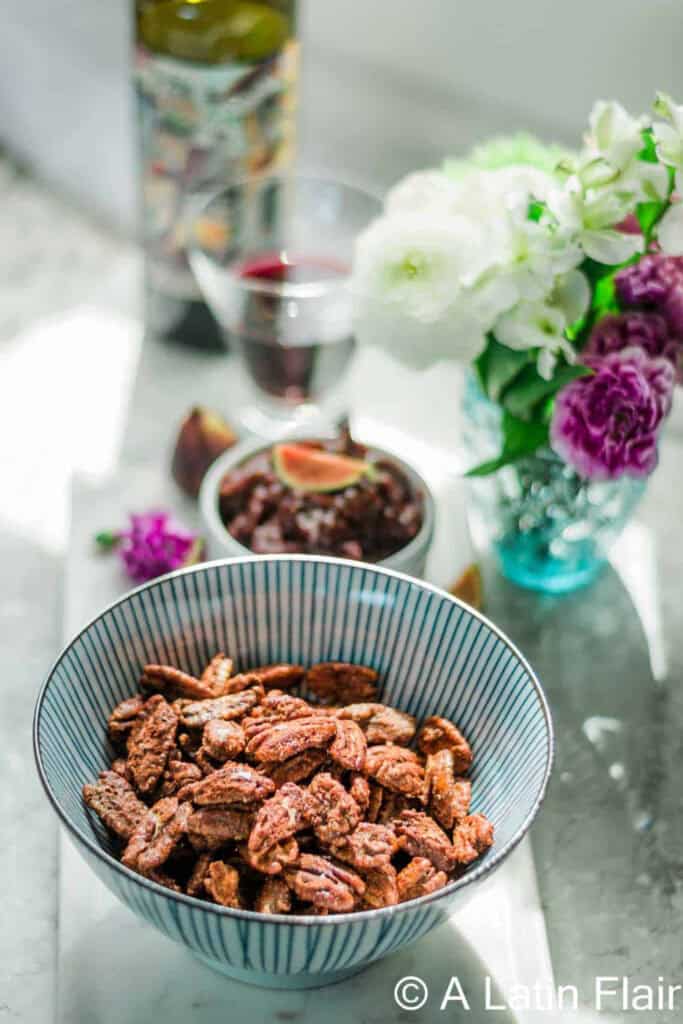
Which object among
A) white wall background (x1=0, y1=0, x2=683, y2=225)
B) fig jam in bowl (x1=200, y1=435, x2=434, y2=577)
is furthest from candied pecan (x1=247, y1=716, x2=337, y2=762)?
white wall background (x1=0, y1=0, x2=683, y2=225)

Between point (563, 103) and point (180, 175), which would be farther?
point (563, 103)

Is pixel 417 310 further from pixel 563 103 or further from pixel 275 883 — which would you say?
pixel 563 103

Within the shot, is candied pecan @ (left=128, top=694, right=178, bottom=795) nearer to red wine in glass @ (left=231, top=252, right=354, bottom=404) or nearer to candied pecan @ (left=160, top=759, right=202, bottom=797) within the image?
candied pecan @ (left=160, top=759, right=202, bottom=797)

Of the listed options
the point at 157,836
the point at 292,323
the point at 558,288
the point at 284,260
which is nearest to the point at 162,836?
the point at 157,836

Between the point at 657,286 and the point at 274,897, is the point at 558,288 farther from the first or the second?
the point at 274,897

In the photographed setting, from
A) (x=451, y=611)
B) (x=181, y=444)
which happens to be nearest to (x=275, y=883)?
(x=451, y=611)

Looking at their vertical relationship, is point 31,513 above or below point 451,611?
below
